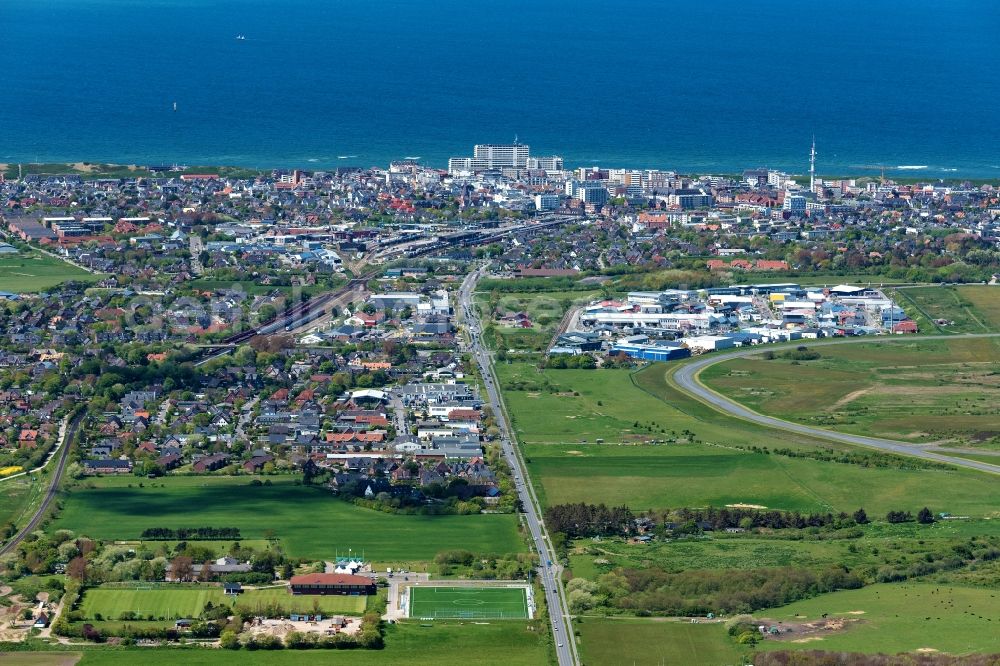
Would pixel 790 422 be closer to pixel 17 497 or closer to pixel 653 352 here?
pixel 653 352

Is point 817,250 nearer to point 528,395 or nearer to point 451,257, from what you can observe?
point 451,257

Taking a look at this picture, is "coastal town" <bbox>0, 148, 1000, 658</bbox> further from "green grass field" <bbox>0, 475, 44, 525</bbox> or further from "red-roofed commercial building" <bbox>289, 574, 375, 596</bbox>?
"green grass field" <bbox>0, 475, 44, 525</bbox>

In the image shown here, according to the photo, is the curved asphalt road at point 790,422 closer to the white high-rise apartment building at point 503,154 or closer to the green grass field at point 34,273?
the green grass field at point 34,273

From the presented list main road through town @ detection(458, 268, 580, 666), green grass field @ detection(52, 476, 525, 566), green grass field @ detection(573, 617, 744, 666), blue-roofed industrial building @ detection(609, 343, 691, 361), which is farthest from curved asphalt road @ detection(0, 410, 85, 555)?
blue-roofed industrial building @ detection(609, 343, 691, 361)

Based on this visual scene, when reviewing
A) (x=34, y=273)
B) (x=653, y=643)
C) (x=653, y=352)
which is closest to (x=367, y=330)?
(x=653, y=352)

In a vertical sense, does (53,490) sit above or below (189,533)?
above
